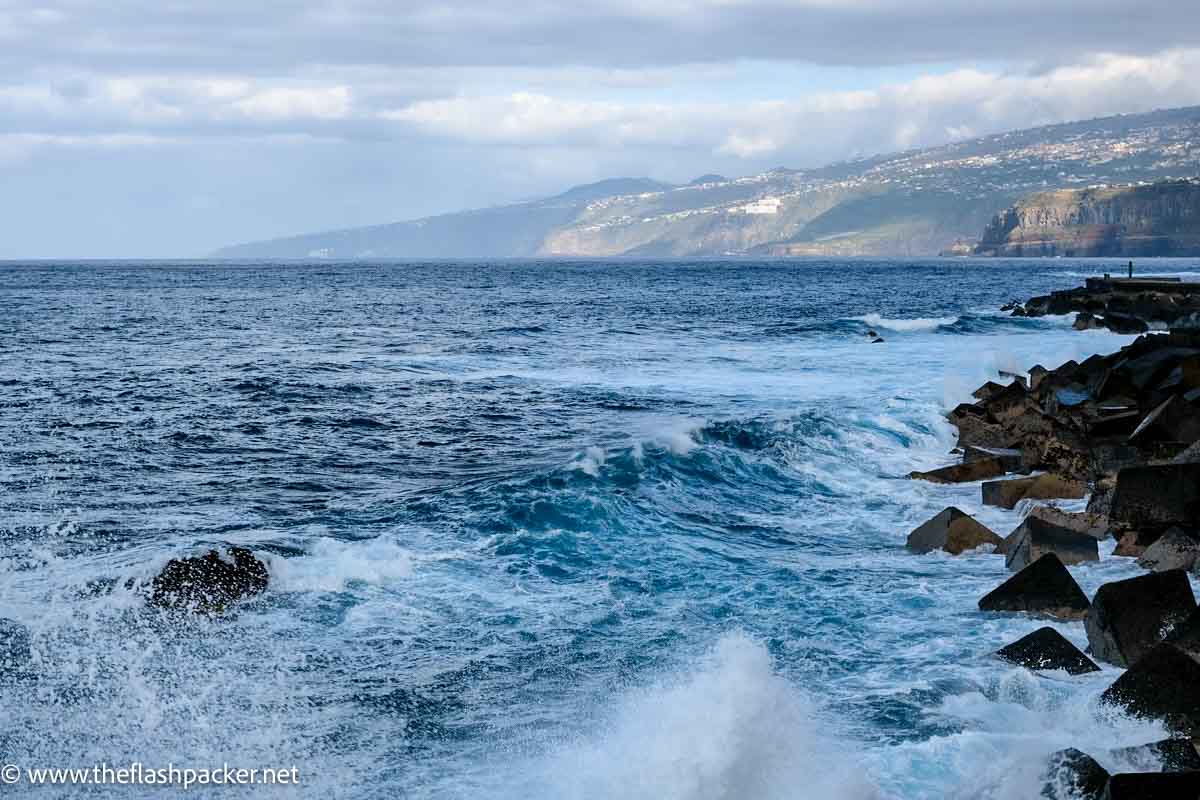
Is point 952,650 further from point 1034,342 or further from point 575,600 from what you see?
point 1034,342

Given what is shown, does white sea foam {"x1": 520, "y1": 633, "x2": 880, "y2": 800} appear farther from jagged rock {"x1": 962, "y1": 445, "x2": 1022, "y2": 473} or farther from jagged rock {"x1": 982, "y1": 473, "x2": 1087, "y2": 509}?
jagged rock {"x1": 962, "y1": 445, "x2": 1022, "y2": 473}

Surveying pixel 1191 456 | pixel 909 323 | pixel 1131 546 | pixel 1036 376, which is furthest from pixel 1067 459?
pixel 909 323

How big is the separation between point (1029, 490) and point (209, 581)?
10.5m

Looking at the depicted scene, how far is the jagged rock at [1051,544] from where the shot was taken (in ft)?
38.0

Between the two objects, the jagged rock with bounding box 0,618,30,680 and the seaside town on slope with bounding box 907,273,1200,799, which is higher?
the jagged rock with bounding box 0,618,30,680

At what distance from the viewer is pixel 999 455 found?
1734 centimetres

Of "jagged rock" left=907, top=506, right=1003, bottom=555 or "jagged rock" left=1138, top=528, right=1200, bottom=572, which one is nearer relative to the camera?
"jagged rock" left=1138, top=528, right=1200, bottom=572

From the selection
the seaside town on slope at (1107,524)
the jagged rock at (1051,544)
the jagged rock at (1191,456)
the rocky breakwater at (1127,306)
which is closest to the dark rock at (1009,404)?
the seaside town on slope at (1107,524)

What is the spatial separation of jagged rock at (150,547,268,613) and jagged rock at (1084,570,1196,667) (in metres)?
7.66

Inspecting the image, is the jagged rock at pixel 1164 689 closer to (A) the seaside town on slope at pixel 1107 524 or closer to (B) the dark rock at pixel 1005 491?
(A) the seaside town on slope at pixel 1107 524

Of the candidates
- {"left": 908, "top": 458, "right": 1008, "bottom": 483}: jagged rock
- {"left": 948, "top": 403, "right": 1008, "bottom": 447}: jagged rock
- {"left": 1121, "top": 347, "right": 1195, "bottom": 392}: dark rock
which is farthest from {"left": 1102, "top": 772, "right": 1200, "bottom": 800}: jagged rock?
{"left": 1121, "top": 347, "right": 1195, "bottom": 392}: dark rock

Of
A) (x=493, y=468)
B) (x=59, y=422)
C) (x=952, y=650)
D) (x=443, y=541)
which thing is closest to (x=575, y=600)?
(x=443, y=541)

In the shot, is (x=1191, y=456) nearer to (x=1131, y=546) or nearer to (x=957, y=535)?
(x=1131, y=546)

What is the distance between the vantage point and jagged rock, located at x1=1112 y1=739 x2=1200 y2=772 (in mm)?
6754
